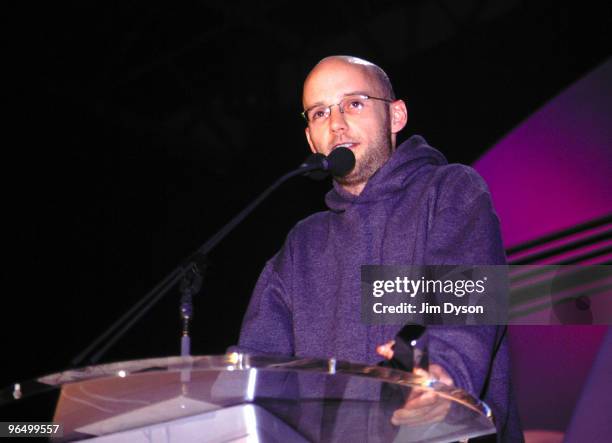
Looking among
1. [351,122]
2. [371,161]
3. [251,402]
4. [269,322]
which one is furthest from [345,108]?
[251,402]

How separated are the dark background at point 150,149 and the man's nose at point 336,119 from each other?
1.32m

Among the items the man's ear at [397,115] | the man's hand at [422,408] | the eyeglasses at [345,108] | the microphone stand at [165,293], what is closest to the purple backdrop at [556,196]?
the man's ear at [397,115]

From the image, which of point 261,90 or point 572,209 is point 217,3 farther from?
point 572,209

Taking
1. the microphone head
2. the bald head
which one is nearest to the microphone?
the microphone head

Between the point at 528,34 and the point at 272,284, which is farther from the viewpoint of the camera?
the point at 528,34

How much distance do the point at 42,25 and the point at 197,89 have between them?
Answer: 38.0 inches

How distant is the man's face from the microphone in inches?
9.5

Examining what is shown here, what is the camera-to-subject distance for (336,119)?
6.04 feet

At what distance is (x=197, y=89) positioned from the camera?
4.38 m

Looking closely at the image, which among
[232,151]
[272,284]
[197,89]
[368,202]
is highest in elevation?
[197,89]

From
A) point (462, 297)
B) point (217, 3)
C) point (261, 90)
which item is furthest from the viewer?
point (261, 90)

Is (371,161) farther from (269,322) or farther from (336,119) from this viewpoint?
(269,322)

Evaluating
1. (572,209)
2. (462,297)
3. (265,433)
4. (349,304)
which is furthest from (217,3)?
(265,433)

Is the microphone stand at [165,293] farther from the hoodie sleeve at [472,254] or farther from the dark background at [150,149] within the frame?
the dark background at [150,149]
